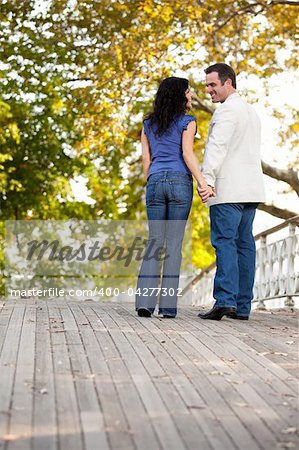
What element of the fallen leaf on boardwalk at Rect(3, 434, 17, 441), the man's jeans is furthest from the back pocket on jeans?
the fallen leaf on boardwalk at Rect(3, 434, 17, 441)

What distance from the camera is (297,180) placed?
2077 cm

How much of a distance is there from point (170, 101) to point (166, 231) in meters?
1.14

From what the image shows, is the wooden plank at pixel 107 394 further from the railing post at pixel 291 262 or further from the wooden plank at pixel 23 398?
the railing post at pixel 291 262

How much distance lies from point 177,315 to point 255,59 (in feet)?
43.7

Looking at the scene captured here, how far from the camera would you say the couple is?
901 centimetres

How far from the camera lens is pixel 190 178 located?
359 inches

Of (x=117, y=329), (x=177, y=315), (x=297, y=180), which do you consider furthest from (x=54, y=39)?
(x=117, y=329)

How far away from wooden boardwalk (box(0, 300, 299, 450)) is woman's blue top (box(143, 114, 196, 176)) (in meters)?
Result: 1.37

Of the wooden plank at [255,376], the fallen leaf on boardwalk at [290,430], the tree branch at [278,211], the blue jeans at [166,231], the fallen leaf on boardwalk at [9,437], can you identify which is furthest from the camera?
the tree branch at [278,211]

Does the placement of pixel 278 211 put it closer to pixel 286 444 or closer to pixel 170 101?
pixel 170 101

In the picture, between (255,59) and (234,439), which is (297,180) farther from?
(234,439)

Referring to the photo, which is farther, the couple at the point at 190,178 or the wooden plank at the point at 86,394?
the couple at the point at 190,178

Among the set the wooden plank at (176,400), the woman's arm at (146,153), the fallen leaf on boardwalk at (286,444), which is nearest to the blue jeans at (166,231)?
the woman's arm at (146,153)

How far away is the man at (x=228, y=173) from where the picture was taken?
29.7ft
